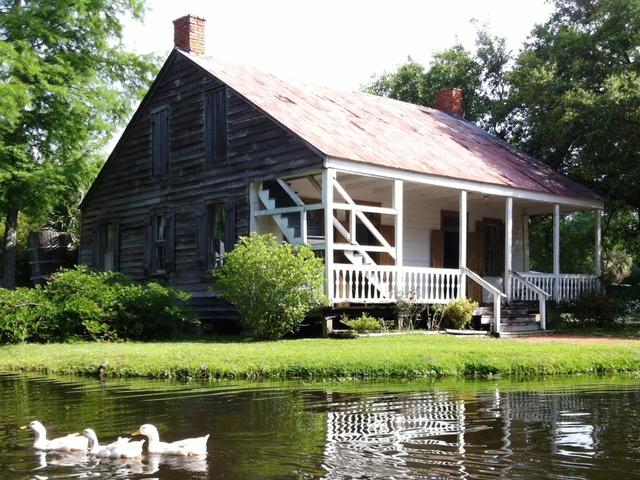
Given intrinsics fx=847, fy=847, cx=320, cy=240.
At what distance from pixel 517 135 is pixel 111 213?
15009mm

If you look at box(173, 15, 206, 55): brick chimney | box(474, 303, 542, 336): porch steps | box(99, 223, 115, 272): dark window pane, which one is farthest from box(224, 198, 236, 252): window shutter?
box(99, 223, 115, 272): dark window pane

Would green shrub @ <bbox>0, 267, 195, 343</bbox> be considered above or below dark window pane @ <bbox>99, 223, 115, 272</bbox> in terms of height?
below

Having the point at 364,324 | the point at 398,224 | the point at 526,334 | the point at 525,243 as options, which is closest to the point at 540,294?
the point at 526,334

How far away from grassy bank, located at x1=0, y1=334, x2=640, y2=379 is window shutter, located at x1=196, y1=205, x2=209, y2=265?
717cm

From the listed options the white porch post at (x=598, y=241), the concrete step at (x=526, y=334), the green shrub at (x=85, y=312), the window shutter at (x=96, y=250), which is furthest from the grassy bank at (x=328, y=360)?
the window shutter at (x=96, y=250)

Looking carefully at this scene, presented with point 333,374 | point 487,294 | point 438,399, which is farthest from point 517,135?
point 438,399

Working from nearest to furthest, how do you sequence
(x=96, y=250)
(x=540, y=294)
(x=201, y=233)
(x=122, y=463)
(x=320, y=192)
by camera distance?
(x=122, y=463) → (x=540, y=294) → (x=320, y=192) → (x=201, y=233) → (x=96, y=250)

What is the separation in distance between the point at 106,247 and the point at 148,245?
295cm

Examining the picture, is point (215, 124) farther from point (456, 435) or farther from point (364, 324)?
point (456, 435)

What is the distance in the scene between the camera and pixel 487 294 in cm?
2611

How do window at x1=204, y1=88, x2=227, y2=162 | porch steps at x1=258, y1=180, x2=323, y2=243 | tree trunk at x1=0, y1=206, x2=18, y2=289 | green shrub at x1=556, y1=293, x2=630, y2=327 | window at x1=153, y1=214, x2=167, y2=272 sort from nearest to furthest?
porch steps at x1=258, y1=180, x2=323, y2=243 < window at x1=204, y1=88, x2=227, y2=162 < green shrub at x1=556, y1=293, x2=630, y2=327 < window at x1=153, y1=214, x2=167, y2=272 < tree trunk at x1=0, y1=206, x2=18, y2=289

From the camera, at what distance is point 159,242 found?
81.2ft

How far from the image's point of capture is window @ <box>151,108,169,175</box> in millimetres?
24734

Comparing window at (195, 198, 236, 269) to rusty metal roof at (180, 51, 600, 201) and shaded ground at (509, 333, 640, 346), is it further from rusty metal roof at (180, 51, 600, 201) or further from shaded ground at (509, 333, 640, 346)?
shaded ground at (509, 333, 640, 346)
